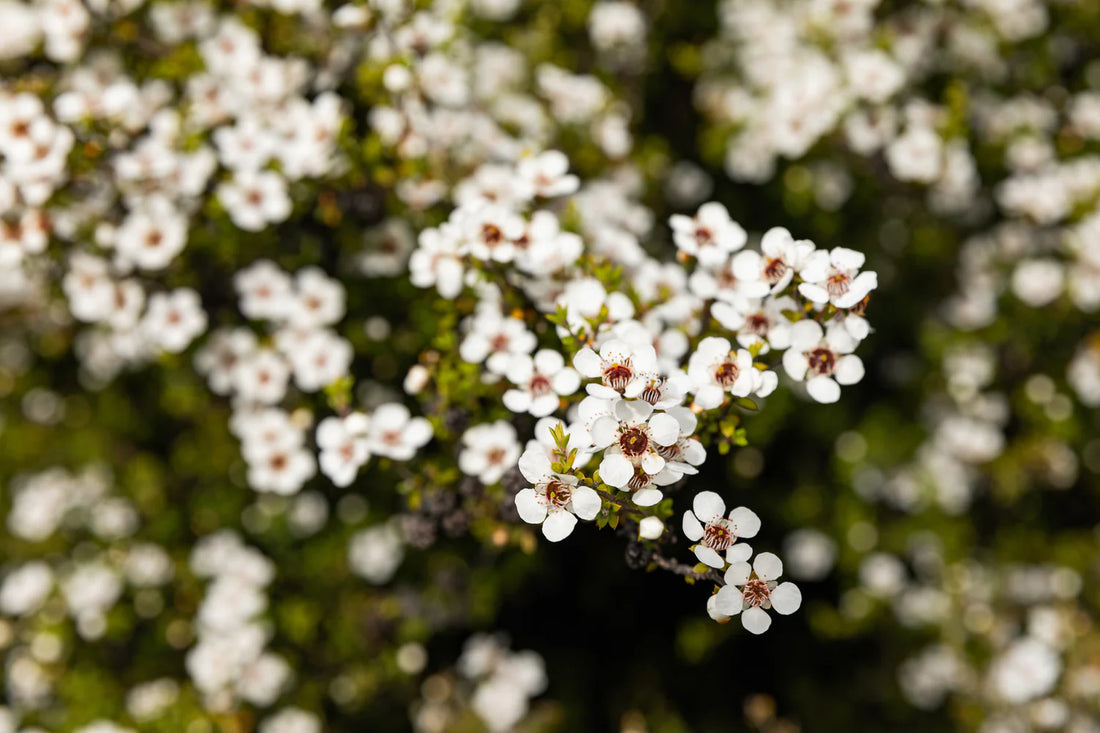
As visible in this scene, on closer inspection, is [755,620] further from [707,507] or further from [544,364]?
[544,364]

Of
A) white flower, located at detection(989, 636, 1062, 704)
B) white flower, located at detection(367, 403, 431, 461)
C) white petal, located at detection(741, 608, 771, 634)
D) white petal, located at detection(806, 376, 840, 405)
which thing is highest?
white petal, located at detection(806, 376, 840, 405)

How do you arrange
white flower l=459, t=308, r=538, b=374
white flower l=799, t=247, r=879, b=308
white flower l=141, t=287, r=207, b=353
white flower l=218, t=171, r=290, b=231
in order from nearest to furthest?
1. white flower l=799, t=247, r=879, b=308
2. white flower l=459, t=308, r=538, b=374
3. white flower l=218, t=171, r=290, b=231
4. white flower l=141, t=287, r=207, b=353

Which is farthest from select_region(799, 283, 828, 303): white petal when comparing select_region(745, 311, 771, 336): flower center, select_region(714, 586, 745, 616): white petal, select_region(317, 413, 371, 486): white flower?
select_region(317, 413, 371, 486): white flower

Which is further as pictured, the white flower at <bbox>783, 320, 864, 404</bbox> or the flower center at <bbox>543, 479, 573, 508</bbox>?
the white flower at <bbox>783, 320, 864, 404</bbox>

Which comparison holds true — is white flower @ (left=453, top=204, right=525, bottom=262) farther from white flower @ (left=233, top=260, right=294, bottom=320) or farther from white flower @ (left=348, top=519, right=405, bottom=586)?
white flower @ (left=348, top=519, right=405, bottom=586)

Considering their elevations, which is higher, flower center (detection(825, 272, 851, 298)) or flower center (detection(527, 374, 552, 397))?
flower center (detection(825, 272, 851, 298))

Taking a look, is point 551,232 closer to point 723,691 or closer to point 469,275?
point 469,275

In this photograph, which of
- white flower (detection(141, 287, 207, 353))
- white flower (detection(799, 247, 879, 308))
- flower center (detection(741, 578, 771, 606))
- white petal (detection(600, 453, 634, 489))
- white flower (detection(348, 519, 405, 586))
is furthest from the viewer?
white flower (detection(348, 519, 405, 586))
